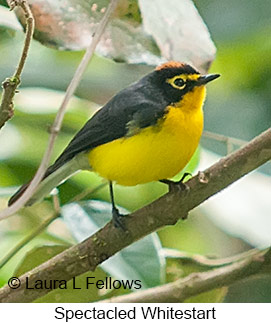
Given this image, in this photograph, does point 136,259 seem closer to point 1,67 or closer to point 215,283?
point 215,283

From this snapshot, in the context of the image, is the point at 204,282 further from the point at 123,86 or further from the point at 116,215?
the point at 123,86

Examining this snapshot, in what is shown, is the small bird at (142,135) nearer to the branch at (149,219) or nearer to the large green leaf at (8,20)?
the branch at (149,219)

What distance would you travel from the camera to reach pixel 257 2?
1.08m

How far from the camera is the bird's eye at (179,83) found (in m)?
0.97

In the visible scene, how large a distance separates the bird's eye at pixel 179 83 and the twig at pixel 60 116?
0.47 feet

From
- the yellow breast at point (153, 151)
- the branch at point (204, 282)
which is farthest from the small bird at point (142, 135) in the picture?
the branch at point (204, 282)

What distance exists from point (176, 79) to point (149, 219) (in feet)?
0.78

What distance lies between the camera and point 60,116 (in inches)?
33.7

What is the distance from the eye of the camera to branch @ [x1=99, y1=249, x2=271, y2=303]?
91 cm

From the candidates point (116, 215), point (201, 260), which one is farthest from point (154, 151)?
point (201, 260)

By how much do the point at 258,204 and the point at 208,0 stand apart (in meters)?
0.33
